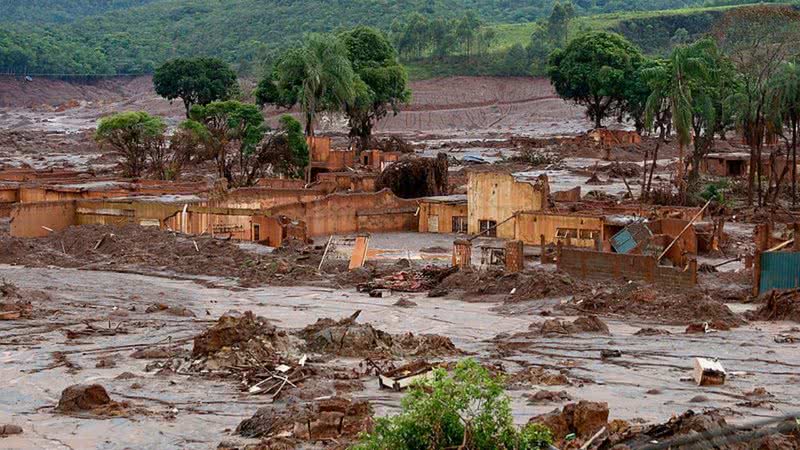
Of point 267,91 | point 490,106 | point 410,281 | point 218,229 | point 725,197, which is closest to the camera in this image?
point 410,281

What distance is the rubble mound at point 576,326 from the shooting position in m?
28.0

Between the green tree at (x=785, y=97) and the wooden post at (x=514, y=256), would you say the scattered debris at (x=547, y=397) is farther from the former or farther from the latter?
the green tree at (x=785, y=97)

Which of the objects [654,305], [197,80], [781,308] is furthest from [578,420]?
[197,80]

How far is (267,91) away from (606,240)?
136 ft

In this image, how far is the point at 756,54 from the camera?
58.5 metres

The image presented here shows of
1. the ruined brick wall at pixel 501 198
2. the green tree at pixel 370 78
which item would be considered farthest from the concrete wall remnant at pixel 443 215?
the green tree at pixel 370 78

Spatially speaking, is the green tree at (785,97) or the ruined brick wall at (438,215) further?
the green tree at (785,97)

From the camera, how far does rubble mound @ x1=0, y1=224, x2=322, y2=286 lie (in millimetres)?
38656

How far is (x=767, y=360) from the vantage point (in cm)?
2459

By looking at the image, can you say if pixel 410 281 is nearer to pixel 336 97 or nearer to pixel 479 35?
pixel 336 97

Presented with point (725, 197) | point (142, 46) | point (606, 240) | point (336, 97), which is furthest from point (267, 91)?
point (142, 46)

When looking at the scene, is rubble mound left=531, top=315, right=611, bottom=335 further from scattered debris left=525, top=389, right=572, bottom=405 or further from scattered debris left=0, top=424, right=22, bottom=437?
scattered debris left=0, top=424, right=22, bottom=437

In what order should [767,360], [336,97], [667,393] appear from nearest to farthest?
1. [667,393]
2. [767,360]
3. [336,97]

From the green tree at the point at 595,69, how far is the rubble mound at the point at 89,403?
232 ft
